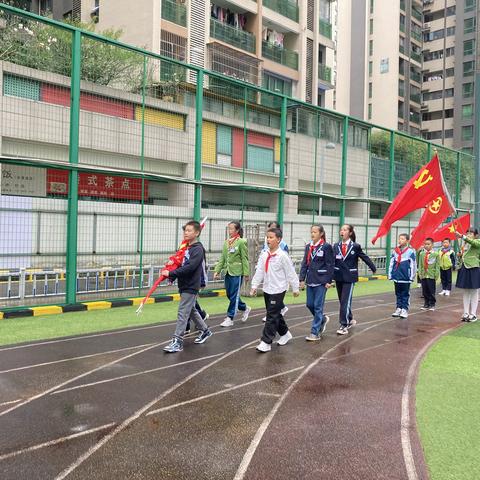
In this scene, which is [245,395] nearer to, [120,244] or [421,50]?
[120,244]

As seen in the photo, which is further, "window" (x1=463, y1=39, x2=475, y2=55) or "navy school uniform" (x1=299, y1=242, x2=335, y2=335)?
"window" (x1=463, y1=39, x2=475, y2=55)

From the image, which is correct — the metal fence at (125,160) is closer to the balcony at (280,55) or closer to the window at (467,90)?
the balcony at (280,55)

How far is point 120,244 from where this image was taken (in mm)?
13281

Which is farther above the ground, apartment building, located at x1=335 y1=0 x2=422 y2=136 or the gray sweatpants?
apartment building, located at x1=335 y1=0 x2=422 y2=136

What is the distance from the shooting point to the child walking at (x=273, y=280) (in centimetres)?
775

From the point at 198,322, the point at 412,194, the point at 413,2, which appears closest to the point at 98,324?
the point at 198,322

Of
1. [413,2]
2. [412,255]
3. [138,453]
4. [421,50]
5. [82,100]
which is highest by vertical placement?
[413,2]

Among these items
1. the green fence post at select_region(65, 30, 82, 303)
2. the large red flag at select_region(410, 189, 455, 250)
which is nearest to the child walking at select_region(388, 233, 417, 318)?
the large red flag at select_region(410, 189, 455, 250)

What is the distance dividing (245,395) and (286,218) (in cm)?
1215

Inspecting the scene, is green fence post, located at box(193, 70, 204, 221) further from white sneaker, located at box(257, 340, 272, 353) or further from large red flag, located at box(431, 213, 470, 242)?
white sneaker, located at box(257, 340, 272, 353)

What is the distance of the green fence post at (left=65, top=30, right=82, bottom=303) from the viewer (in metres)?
11.2

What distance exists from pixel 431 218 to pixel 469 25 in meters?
58.7

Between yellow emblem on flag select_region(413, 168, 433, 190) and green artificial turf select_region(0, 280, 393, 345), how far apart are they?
4389 millimetres

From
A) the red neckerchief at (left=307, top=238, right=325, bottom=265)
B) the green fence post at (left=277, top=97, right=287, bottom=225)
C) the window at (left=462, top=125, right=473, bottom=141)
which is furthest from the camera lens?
the window at (left=462, top=125, right=473, bottom=141)
